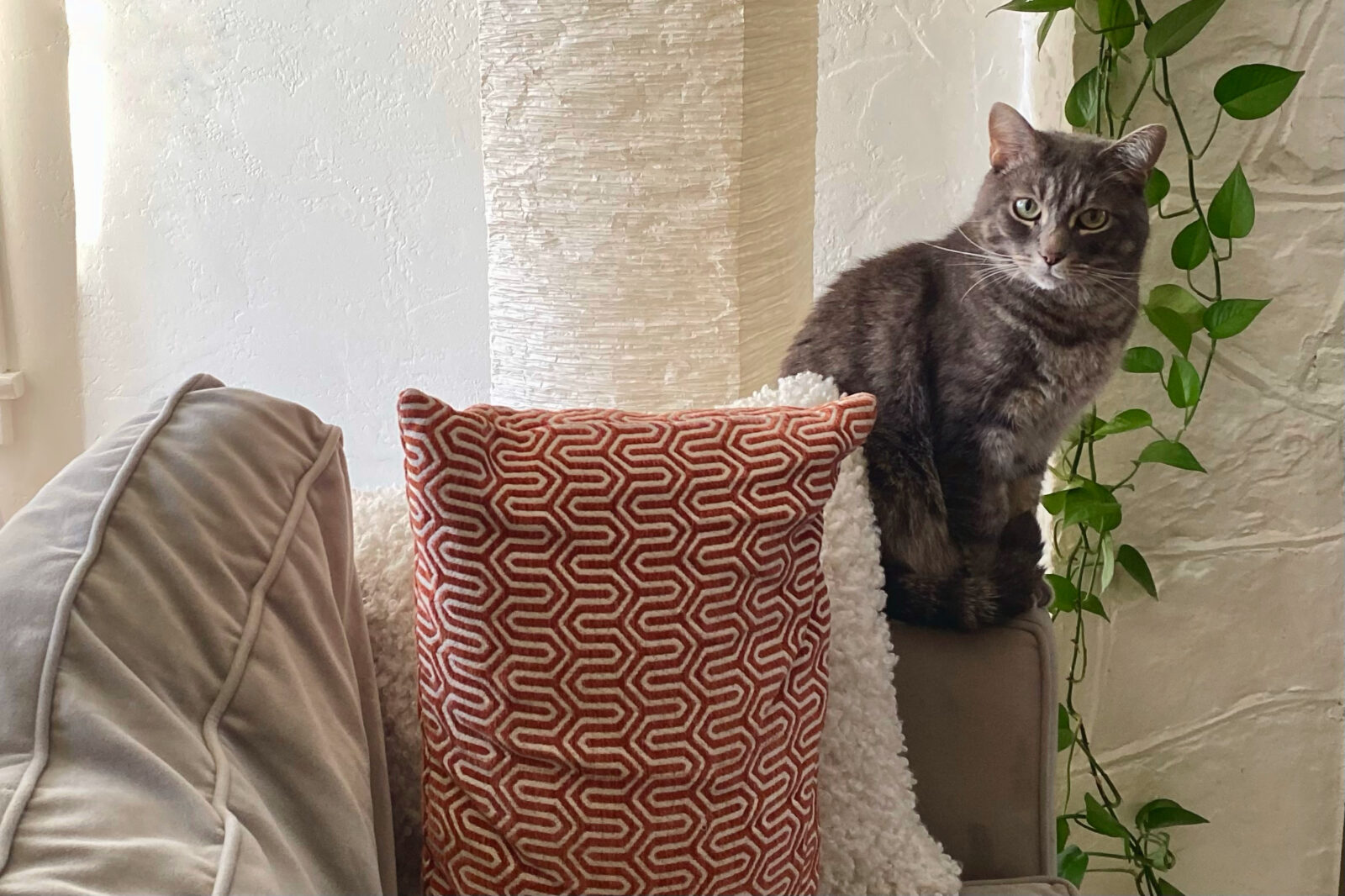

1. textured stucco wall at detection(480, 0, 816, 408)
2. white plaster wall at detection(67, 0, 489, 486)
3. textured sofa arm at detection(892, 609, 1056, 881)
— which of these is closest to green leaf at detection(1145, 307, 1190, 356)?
textured stucco wall at detection(480, 0, 816, 408)

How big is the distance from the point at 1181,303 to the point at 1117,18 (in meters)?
0.34

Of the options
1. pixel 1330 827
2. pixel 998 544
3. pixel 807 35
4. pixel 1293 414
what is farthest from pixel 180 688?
pixel 1330 827

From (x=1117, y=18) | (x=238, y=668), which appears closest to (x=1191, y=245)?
(x=1117, y=18)

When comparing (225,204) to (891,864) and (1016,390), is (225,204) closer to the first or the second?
(1016,390)

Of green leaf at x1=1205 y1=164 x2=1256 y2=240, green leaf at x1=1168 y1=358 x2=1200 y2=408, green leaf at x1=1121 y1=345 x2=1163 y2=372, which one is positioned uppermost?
green leaf at x1=1205 y1=164 x2=1256 y2=240

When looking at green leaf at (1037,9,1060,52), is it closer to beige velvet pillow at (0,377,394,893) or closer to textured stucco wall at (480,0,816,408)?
textured stucco wall at (480,0,816,408)

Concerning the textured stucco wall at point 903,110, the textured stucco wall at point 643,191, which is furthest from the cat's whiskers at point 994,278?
the textured stucco wall at point 903,110

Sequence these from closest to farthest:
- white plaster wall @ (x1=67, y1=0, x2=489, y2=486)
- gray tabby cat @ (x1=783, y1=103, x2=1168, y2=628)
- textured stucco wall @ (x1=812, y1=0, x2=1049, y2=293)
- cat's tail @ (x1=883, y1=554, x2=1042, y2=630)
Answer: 1. cat's tail @ (x1=883, y1=554, x2=1042, y2=630)
2. gray tabby cat @ (x1=783, y1=103, x2=1168, y2=628)
3. textured stucco wall @ (x1=812, y1=0, x2=1049, y2=293)
4. white plaster wall @ (x1=67, y1=0, x2=489, y2=486)

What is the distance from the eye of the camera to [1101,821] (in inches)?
61.0

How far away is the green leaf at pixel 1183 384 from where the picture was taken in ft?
4.45

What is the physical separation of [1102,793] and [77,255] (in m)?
1.68

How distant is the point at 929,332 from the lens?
1102mm

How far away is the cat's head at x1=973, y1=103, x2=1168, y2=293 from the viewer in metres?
1.10

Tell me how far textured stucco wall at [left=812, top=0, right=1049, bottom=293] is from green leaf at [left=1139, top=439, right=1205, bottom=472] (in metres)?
0.41
